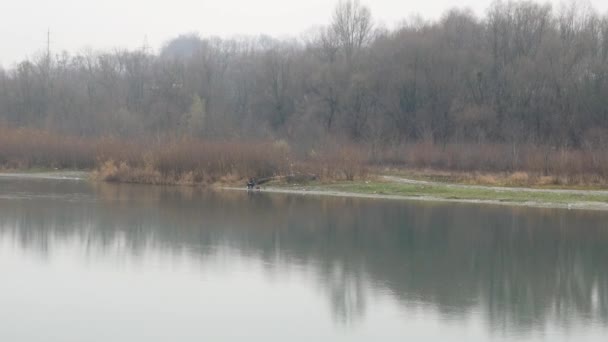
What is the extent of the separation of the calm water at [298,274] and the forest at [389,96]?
17.3 m

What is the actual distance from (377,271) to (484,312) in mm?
3818

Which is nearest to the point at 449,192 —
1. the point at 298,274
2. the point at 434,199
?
the point at 434,199

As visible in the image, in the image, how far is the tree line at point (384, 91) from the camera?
182 ft

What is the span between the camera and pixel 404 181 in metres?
38.8

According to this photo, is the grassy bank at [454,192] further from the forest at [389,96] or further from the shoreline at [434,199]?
the forest at [389,96]

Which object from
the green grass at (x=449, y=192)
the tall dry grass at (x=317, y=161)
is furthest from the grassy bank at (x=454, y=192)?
the tall dry grass at (x=317, y=161)

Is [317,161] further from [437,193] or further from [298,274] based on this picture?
[298,274]

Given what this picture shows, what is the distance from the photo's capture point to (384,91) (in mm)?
61625

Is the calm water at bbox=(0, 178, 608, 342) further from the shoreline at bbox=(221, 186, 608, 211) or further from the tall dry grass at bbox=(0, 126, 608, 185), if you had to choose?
the tall dry grass at bbox=(0, 126, 608, 185)

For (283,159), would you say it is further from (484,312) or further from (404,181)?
(484,312)

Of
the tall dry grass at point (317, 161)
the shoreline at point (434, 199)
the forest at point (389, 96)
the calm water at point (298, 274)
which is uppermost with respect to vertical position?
the forest at point (389, 96)

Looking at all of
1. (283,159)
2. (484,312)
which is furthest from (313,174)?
(484,312)

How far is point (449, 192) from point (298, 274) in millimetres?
19007

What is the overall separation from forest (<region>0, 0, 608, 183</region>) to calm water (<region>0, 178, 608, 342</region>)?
1731cm
